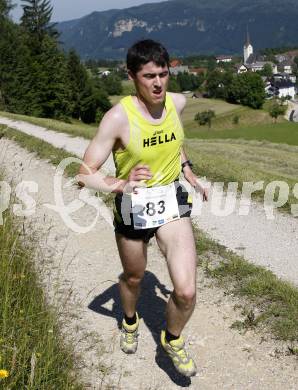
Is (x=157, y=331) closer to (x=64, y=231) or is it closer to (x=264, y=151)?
(x=64, y=231)

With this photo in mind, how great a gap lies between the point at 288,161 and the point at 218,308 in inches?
702

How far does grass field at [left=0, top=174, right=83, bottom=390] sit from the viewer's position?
3.74 meters

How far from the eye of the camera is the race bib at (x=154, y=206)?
168 inches

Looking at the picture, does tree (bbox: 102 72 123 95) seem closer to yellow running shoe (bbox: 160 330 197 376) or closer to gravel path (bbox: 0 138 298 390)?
gravel path (bbox: 0 138 298 390)

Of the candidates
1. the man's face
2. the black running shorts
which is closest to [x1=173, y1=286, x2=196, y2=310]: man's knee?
the black running shorts

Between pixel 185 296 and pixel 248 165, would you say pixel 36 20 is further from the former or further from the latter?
pixel 185 296

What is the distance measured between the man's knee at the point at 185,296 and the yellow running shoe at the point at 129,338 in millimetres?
1076

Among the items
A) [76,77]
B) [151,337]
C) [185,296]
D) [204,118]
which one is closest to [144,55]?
[185,296]

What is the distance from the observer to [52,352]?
418cm

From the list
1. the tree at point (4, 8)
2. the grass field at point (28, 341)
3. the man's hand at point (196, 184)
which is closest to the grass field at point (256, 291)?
the man's hand at point (196, 184)

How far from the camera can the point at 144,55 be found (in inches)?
157

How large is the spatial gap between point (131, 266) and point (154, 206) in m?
0.66

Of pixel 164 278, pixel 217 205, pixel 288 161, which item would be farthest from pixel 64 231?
pixel 288 161

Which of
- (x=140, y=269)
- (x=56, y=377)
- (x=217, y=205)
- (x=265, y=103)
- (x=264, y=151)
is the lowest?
(x=265, y=103)
